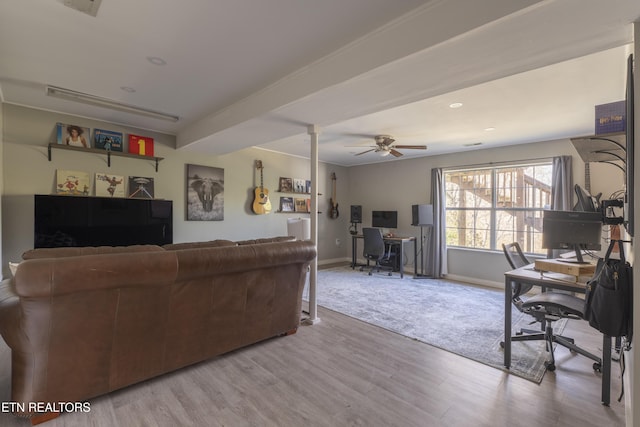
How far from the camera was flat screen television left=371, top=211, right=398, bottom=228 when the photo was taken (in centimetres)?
625

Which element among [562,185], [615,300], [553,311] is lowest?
[553,311]

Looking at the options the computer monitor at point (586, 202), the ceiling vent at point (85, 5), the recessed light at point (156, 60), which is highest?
the recessed light at point (156, 60)

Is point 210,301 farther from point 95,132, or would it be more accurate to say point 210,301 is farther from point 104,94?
point 95,132

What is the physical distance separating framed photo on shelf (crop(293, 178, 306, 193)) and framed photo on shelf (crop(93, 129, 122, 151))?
10.1 feet

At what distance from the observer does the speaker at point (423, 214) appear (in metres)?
5.54

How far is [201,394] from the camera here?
1.91 m

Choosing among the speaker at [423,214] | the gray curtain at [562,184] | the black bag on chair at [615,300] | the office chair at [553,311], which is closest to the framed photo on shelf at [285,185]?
the speaker at [423,214]

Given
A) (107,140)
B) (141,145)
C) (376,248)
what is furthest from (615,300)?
(107,140)

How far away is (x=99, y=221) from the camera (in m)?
3.58

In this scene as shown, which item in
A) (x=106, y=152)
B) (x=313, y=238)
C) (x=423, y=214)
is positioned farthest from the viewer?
(x=423, y=214)

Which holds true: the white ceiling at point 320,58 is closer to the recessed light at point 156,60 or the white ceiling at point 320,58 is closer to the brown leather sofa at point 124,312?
the recessed light at point 156,60

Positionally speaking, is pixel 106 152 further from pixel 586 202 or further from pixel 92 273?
pixel 586 202

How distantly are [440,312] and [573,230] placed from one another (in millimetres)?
1705

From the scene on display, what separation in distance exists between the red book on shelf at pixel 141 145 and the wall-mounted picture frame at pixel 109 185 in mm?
430
